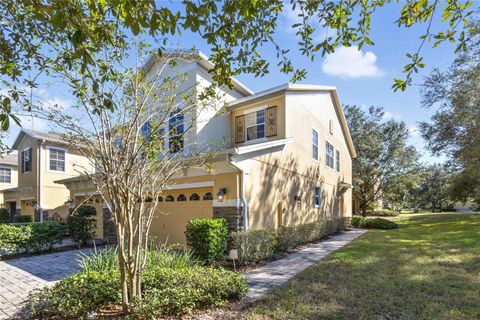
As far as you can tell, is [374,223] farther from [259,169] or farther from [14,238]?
[14,238]

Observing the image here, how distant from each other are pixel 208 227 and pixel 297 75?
496cm

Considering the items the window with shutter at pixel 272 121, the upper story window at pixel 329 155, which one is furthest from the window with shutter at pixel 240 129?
the upper story window at pixel 329 155

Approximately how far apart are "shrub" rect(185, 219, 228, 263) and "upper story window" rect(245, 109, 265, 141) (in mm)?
5645

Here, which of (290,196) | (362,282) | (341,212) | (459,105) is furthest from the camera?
(341,212)

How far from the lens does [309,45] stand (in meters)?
4.55

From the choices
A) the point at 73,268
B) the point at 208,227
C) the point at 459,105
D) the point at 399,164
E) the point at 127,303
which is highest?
the point at 459,105

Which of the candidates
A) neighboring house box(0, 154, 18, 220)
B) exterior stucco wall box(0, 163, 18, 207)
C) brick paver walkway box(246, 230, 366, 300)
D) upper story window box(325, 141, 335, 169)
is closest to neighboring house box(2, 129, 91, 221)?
exterior stucco wall box(0, 163, 18, 207)

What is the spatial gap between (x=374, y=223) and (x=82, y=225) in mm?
17616

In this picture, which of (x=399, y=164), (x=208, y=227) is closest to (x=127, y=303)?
(x=208, y=227)

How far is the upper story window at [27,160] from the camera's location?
19938mm

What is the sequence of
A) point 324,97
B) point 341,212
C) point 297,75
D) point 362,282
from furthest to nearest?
1. point 341,212
2. point 324,97
3. point 362,282
4. point 297,75

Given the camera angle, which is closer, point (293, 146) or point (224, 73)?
point (224, 73)

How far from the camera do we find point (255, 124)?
530 inches

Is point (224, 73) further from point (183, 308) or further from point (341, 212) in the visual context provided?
point (341, 212)
